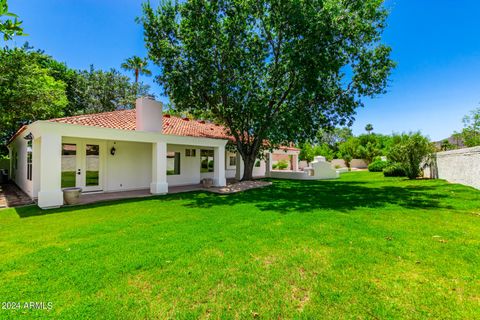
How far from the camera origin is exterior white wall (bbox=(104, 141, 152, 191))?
43.4ft

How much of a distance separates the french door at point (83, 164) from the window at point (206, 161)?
7.28 m

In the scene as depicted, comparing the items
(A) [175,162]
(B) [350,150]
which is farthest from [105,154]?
(B) [350,150]

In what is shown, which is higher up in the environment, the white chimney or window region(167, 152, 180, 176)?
the white chimney

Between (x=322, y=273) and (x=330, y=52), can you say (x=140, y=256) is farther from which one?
(x=330, y=52)

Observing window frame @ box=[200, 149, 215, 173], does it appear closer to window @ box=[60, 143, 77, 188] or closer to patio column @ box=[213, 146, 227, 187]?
patio column @ box=[213, 146, 227, 187]

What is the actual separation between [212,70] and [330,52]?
7.29 meters

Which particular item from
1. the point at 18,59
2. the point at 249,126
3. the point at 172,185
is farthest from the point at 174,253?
the point at 18,59

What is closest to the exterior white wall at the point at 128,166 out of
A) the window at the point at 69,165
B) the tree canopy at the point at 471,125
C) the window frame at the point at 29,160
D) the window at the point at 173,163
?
the window at the point at 173,163

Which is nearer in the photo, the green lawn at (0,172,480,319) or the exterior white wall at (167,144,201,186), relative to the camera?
→ the green lawn at (0,172,480,319)

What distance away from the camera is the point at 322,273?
379 cm

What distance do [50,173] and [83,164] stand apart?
3282 millimetres

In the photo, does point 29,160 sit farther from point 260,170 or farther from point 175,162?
point 260,170

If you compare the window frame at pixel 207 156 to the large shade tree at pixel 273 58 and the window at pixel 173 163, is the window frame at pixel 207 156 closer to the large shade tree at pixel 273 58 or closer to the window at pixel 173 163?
the window at pixel 173 163

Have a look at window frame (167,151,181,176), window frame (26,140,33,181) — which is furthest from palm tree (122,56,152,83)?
window frame (26,140,33,181)
